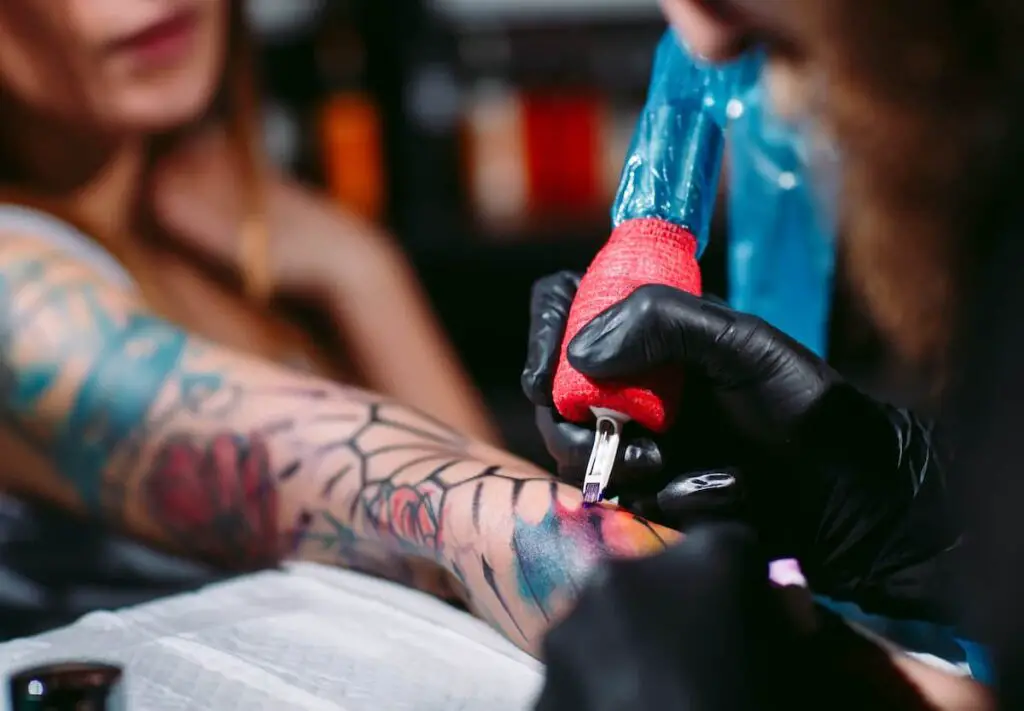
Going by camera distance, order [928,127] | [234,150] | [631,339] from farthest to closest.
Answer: [234,150] → [631,339] → [928,127]

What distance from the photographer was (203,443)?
1.00 metres

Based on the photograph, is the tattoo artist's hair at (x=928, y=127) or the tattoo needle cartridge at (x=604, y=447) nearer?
the tattoo artist's hair at (x=928, y=127)

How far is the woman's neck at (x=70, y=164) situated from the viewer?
128cm

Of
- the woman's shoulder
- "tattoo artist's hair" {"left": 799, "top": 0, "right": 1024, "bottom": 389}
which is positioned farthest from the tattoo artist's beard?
the woman's shoulder

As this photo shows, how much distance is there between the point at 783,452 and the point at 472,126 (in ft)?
4.02

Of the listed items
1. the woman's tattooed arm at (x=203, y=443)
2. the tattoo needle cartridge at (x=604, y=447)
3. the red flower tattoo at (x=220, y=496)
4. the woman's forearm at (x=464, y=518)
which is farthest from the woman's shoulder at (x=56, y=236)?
the tattoo needle cartridge at (x=604, y=447)

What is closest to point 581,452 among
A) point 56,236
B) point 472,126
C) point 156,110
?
point 56,236

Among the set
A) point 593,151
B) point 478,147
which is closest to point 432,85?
point 478,147

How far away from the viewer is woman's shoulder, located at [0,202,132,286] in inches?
45.0

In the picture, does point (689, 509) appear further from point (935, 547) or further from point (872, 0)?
point (872, 0)

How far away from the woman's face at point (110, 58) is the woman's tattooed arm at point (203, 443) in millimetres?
249

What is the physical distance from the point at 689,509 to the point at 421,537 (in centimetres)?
24

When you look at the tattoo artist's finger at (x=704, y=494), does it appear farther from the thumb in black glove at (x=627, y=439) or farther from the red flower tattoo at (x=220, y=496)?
the red flower tattoo at (x=220, y=496)

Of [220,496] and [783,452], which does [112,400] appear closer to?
[220,496]
